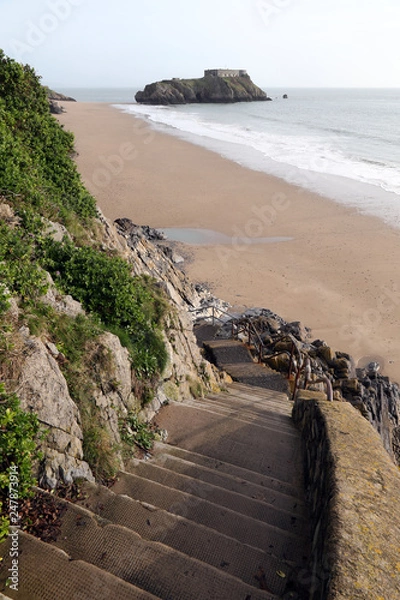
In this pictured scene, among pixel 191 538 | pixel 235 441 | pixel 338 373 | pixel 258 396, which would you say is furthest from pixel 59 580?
pixel 338 373

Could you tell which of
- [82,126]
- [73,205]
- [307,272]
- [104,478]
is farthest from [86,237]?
[82,126]

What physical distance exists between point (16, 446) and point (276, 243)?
703 inches

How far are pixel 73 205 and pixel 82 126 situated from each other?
50.1 meters

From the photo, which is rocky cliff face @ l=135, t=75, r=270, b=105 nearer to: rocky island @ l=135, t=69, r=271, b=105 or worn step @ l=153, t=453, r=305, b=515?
rocky island @ l=135, t=69, r=271, b=105

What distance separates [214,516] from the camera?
12.7 ft

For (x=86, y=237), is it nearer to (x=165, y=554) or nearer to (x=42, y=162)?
(x=42, y=162)

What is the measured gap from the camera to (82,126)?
174ft

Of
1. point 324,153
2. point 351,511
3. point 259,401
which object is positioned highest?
point 324,153

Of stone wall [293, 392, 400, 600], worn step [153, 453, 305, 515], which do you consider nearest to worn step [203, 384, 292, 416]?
stone wall [293, 392, 400, 600]

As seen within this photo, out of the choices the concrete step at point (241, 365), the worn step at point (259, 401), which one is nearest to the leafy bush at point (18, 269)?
the worn step at point (259, 401)

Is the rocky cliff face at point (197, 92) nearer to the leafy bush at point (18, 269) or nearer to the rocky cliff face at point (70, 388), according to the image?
the leafy bush at point (18, 269)
